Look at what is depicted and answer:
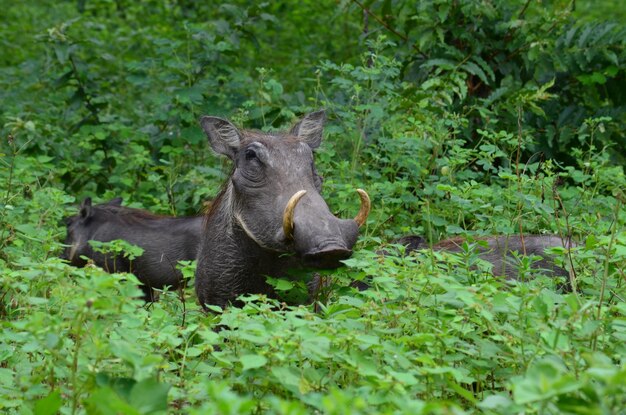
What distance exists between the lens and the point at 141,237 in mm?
6930

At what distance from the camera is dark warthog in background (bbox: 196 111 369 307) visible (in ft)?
13.6

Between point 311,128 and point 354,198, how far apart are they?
0.83 m

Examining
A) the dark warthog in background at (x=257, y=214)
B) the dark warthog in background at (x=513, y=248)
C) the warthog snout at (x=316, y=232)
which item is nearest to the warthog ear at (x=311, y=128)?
the dark warthog in background at (x=257, y=214)

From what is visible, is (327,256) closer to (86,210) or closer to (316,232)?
(316,232)

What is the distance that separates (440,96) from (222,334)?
424 cm

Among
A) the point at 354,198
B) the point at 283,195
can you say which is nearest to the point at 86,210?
the point at 354,198

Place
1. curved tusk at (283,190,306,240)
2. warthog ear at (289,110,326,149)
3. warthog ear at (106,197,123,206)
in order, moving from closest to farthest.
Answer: curved tusk at (283,190,306,240) → warthog ear at (289,110,326,149) → warthog ear at (106,197,123,206)

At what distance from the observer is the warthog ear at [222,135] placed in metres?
4.95

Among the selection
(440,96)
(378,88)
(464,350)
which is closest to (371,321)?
(464,350)

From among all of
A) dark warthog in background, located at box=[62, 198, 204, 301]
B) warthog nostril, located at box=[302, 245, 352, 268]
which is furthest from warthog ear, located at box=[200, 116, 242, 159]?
dark warthog in background, located at box=[62, 198, 204, 301]

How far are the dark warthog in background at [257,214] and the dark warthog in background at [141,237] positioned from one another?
1642mm

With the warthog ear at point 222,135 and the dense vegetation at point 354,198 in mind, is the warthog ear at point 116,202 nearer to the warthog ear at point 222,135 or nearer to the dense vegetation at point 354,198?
the dense vegetation at point 354,198

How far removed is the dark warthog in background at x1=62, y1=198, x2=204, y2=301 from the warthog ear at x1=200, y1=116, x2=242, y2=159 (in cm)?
156

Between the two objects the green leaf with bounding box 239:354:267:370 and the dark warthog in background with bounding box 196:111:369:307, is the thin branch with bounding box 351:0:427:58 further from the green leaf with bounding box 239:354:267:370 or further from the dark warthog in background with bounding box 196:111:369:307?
the green leaf with bounding box 239:354:267:370
